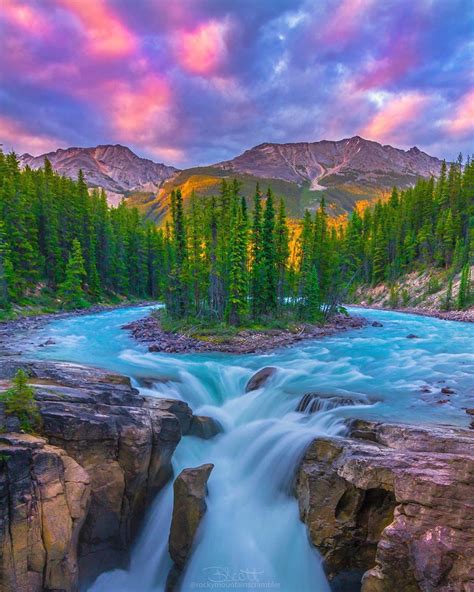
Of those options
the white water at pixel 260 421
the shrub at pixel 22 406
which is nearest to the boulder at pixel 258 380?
the white water at pixel 260 421

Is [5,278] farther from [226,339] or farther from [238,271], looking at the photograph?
[226,339]

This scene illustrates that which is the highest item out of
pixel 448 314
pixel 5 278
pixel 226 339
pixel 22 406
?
pixel 5 278

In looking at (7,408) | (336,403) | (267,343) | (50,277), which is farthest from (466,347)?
(50,277)

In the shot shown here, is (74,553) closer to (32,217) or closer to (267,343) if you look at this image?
(267,343)

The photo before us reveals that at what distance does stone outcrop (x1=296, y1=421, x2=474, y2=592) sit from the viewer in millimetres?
6340

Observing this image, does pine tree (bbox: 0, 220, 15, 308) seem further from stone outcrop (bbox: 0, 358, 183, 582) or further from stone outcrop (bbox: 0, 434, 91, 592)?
stone outcrop (bbox: 0, 434, 91, 592)

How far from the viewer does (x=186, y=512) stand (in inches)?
360

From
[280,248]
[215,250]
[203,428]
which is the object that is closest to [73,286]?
[215,250]

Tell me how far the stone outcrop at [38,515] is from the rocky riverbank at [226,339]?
17.3m

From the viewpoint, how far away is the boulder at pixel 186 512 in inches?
352

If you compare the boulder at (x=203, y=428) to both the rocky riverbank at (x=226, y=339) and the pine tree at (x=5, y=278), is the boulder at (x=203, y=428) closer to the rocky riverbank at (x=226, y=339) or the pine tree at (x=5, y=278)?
the rocky riverbank at (x=226, y=339)

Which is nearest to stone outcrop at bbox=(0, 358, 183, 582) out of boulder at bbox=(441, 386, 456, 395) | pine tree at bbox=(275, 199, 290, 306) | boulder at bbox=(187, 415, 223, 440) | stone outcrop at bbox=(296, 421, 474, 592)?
boulder at bbox=(187, 415, 223, 440)

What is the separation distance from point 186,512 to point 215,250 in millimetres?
27919

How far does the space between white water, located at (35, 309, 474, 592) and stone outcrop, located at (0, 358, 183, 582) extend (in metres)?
0.53
